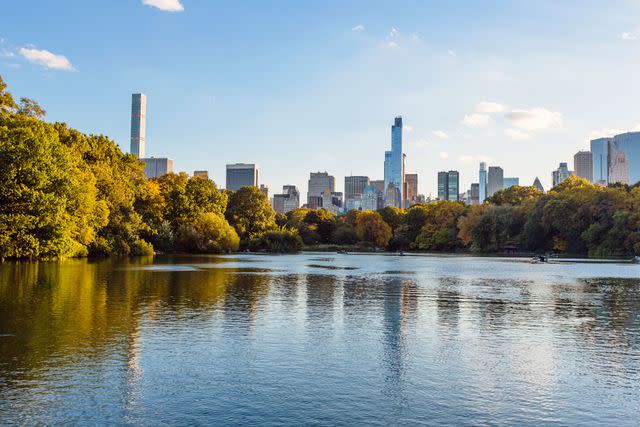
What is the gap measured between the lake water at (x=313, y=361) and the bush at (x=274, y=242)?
286 feet

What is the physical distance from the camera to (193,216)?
105 meters

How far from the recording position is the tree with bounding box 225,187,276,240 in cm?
12275

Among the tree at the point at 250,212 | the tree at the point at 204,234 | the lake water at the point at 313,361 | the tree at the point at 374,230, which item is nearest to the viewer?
the lake water at the point at 313,361

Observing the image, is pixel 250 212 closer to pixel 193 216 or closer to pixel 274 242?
pixel 274 242

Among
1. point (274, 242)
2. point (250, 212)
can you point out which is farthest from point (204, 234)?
point (250, 212)

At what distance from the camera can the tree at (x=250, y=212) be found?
403 feet

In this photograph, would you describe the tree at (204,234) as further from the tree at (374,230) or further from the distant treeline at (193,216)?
the tree at (374,230)

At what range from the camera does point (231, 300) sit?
86.5 feet

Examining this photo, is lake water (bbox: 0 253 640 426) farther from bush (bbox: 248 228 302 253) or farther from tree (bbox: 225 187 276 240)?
tree (bbox: 225 187 276 240)

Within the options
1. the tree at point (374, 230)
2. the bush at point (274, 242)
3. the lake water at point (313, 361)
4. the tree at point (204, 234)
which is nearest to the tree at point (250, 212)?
the bush at point (274, 242)

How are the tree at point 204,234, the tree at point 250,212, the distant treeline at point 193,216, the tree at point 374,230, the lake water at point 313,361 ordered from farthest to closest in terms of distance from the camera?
the tree at point 374,230 < the tree at point 250,212 < the tree at point 204,234 < the distant treeline at point 193,216 < the lake water at point 313,361

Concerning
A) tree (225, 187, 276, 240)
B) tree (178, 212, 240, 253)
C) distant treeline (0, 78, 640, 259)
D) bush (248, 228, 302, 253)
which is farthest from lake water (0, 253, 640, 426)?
tree (225, 187, 276, 240)

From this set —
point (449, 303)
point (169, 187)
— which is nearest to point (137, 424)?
point (449, 303)

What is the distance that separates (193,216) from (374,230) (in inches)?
2181
